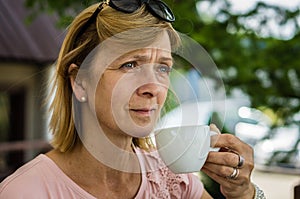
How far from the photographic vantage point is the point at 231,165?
1.72 meters

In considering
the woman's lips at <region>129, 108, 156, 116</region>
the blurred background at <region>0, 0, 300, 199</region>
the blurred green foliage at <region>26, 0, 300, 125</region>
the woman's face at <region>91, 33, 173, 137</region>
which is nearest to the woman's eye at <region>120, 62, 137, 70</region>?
the woman's face at <region>91, 33, 173, 137</region>

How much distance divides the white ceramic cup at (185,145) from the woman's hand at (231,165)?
6 centimetres

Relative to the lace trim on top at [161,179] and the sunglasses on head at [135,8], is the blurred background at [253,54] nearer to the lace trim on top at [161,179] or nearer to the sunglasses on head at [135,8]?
the lace trim on top at [161,179]

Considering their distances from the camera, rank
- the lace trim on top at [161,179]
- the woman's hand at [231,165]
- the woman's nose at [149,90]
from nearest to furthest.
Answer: the woman's nose at [149,90] → the woman's hand at [231,165] → the lace trim on top at [161,179]

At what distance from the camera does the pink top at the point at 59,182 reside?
169cm

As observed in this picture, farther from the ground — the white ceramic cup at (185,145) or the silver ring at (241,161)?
the white ceramic cup at (185,145)

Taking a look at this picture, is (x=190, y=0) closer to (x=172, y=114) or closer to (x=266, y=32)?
(x=266, y=32)

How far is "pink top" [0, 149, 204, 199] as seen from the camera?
1.69m

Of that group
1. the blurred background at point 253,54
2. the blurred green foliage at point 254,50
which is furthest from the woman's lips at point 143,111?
the blurred green foliage at point 254,50

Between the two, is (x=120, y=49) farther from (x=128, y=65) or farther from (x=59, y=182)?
(x=59, y=182)

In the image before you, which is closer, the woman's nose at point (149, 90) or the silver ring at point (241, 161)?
the woman's nose at point (149, 90)

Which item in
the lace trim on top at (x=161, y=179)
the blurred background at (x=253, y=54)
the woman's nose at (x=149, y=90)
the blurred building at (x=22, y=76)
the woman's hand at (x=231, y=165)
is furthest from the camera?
the blurred building at (x=22, y=76)

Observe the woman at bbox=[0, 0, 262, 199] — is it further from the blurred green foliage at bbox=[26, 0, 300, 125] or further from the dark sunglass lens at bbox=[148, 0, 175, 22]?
the blurred green foliage at bbox=[26, 0, 300, 125]

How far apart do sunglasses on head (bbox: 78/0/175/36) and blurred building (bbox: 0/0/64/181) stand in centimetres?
42
